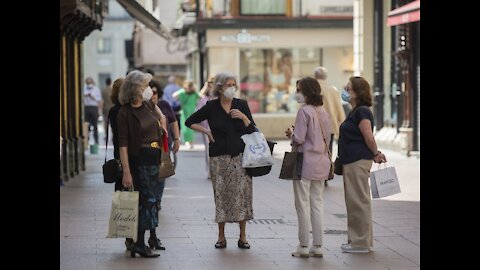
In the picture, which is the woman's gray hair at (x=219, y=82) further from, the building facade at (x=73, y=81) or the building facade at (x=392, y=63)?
the building facade at (x=392, y=63)

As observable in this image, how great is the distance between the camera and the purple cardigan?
11250mm

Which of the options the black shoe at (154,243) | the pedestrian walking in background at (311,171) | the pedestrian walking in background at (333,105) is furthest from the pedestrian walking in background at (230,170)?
the pedestrian walking in background at (333,105)

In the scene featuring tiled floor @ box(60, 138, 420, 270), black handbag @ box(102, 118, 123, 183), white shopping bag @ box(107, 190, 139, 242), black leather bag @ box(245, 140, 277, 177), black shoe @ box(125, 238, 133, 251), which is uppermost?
black handbag @ box(102, 118, 123, 183)

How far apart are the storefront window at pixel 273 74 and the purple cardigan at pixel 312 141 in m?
24.3

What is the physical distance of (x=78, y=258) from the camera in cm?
1109

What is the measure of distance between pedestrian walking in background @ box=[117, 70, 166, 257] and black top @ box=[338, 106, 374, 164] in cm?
168

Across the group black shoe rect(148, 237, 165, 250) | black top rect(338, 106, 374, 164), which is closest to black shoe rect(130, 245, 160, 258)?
black shoe rect(148, 237, 165, 250)

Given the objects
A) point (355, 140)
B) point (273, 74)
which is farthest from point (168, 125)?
point (273, 74)

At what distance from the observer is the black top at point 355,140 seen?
11.3 meters

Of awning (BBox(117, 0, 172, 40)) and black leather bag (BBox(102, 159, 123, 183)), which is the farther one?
awning (BBox(117, 0, 172, 40))

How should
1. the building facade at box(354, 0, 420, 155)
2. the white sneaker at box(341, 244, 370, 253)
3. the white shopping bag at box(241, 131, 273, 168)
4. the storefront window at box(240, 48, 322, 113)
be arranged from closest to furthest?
1. the white sneaker at box(341, 244, 370, 253)
2. the white shopping bag at box(241, 131, 273, 168)
3. the building facade at box(354, 0, 420, 155)
4. the storefront window at box(240, 48, 322, 113)

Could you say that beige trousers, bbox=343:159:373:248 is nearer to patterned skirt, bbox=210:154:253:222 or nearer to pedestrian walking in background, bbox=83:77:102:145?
patterned skirt, bbox=210:154:253:222
